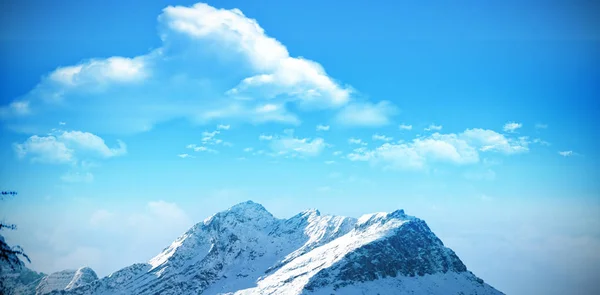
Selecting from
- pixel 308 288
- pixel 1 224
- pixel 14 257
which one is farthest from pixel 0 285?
pixel 308 288

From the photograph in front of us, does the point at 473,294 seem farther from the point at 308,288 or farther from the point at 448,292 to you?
the point at 308,288

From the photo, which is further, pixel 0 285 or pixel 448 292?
pixel 448 292

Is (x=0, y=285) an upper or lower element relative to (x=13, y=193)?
lower

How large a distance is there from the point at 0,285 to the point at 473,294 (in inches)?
8629

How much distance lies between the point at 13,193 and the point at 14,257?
5397 millimetres

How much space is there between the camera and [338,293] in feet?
638

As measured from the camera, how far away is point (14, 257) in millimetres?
30703

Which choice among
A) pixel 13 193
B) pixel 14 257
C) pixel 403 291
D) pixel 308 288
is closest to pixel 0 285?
pixel 14 257

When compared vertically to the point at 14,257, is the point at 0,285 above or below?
→ below

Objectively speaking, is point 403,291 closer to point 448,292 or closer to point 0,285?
point 448,292

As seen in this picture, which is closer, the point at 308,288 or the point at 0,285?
the point at 0,285

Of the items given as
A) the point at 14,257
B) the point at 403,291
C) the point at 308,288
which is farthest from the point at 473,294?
the point at 14,257

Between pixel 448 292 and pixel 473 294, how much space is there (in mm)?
14381

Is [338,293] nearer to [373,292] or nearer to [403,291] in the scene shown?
[373,292]
